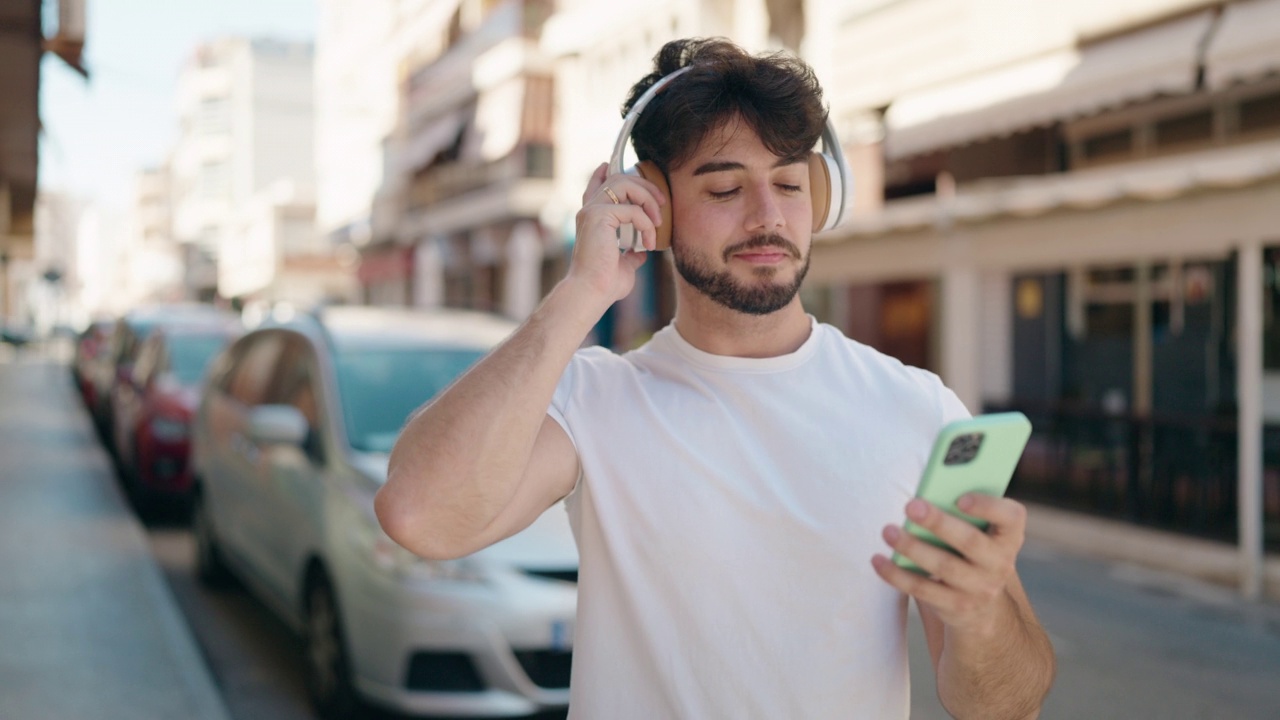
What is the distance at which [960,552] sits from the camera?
4.92 feet

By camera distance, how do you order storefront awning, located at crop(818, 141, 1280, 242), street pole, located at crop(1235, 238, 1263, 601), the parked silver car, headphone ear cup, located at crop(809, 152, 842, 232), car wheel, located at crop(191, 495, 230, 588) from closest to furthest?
headphone ear cup, located at crop(809, 152, 842, 232), the parked silver car, car wheel, located at crop(191, 495, 230, 588), storefront awning, located at crop(818, 141, 1280, 242), street pole, located at crop(1235, 238, 1263, 601)

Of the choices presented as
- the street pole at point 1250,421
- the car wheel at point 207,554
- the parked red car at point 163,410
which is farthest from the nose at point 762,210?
the parked red car at point 163,410

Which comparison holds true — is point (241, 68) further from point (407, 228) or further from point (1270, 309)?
point (1270, 309)

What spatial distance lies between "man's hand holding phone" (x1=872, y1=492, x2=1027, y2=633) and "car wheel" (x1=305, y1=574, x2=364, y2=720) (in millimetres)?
3740

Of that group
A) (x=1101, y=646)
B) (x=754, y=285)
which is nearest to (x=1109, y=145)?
(x=1101, y=646)

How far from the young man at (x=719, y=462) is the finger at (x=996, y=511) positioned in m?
0.27

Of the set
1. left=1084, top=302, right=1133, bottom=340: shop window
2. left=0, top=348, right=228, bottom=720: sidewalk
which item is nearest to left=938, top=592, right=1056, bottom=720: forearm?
→ left=0, top=348, right=228, bottom=720: sidewalk

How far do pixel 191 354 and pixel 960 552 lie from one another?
11514mm

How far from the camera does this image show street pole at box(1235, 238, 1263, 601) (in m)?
8.65

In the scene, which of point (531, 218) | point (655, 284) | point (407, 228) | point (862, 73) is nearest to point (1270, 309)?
point (862, 73)

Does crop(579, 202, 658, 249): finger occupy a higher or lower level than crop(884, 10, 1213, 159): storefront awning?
lower

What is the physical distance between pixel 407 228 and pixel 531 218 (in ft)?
33.1

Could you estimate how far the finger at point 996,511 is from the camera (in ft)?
4.80

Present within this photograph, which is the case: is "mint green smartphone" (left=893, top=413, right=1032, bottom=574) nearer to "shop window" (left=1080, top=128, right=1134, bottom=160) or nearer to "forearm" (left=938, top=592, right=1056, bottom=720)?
"forearm" (left=938, top=592, right=1056, bottom=720)
